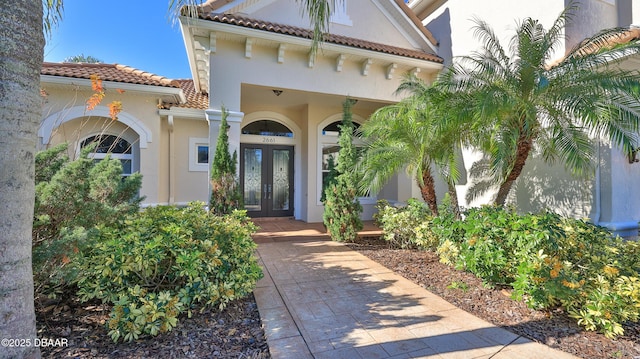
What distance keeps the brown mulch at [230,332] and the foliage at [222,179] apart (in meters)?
3.06

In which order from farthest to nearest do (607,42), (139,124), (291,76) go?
(139,124) < (291,76) < (607,42)

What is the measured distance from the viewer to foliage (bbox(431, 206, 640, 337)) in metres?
3.35

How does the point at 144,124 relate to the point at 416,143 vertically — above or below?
above

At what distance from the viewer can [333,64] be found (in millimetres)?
8008

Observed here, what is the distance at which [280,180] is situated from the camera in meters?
11.0

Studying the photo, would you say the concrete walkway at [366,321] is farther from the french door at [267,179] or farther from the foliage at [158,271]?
the french door at [267,179]

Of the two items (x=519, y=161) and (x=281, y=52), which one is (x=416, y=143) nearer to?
(x=519, y=161)

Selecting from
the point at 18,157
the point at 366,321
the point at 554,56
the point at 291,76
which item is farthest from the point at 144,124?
the point at 554,56

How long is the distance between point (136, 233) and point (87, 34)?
4.75m

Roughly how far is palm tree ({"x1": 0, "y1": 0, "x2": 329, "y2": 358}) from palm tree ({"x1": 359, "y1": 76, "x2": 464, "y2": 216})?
17.7 feet

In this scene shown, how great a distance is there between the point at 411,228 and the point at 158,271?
17.1 ft

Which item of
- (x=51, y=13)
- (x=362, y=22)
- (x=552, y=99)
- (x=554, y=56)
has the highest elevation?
(x=362, y=22)

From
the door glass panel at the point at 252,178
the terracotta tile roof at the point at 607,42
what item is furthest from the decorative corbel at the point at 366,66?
the door glass panel at the point at 252,178

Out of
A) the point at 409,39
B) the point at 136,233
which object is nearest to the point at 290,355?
the point at 136,233
